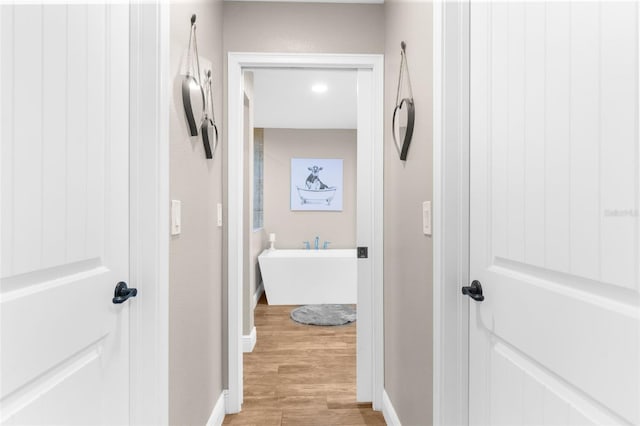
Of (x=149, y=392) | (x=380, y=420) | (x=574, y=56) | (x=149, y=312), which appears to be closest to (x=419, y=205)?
(x=574, y=56)

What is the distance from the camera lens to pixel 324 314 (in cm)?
393

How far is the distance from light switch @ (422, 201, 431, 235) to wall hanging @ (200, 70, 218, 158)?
3.31 feet

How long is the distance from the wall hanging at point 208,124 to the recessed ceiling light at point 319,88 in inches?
75.8

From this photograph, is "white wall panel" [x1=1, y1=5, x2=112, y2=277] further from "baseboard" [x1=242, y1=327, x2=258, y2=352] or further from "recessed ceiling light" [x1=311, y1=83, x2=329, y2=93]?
"recessed ceiling light" [x1=311, y1=83, x2=329, y2=93]

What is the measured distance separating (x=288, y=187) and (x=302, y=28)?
3.38 meters

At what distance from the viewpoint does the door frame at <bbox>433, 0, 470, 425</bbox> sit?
1159 mm

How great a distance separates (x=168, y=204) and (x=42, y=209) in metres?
0.47

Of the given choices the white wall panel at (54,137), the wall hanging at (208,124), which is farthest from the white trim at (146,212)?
the wall hanging at (208,124)

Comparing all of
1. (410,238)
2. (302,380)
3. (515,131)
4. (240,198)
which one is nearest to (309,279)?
(302,380)

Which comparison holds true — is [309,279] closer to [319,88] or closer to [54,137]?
[319,88]

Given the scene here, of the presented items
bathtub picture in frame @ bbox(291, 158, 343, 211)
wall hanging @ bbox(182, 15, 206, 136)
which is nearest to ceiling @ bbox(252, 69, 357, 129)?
bathtub picture in frame @ bbox(291, 158, 343, 211)

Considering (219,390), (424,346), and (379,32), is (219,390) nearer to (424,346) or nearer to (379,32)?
(424,346)

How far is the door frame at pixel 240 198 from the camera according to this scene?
79.5 inches

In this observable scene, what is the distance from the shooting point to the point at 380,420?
196cm
